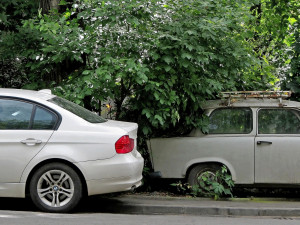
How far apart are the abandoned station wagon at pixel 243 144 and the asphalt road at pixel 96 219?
1.34 meters

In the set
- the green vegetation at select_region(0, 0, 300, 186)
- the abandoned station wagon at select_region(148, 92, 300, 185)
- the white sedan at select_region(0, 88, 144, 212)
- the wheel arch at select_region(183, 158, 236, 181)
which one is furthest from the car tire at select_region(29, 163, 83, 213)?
the wheel arch at select_region(183, 158, 236, 181)

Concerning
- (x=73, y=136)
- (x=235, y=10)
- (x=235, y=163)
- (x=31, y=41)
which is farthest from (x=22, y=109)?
(x=235, y=10)

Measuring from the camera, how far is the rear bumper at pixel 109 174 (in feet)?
23.7

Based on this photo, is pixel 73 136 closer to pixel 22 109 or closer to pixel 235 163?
pixel 22 109

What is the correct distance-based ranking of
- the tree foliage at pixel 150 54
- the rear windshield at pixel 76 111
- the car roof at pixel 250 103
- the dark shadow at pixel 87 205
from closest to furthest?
the rear windshield at pixel 76 111, the dark shadow at pixel 87 205, the tree foliage at pixel 150 54, the car roof at pixel 250 103

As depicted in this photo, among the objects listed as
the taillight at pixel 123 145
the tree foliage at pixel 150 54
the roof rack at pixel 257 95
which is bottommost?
the taillight at pixel 123 145

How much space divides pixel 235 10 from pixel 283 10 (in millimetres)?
3925

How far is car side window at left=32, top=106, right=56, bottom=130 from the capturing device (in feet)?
24.2

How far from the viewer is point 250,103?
369 inches

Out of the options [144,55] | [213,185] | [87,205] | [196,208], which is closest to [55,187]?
[87,205]

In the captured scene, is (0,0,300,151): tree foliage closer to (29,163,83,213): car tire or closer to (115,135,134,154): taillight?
(115,135,134,154): taillight

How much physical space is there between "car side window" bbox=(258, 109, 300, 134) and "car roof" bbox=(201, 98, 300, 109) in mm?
100

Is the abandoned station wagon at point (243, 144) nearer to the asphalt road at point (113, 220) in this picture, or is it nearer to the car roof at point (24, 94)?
the asphalt road at point (113, 220)

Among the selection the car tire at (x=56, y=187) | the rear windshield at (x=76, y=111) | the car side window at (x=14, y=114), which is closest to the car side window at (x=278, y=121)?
the rear windshield at (x=76, y=111)
